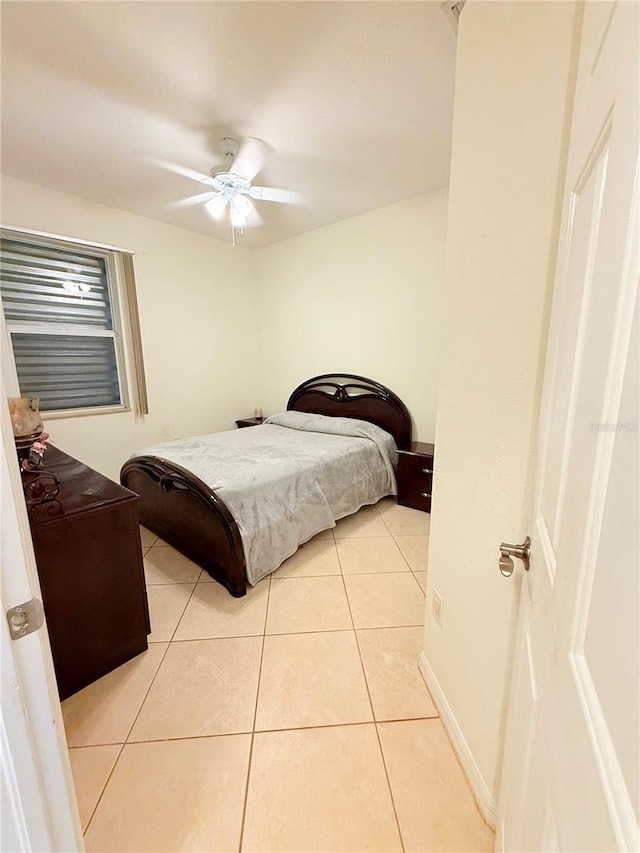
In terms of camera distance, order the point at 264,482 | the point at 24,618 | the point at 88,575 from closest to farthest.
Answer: the point at 24,618 < the point at 88,575 < the point at 264,482

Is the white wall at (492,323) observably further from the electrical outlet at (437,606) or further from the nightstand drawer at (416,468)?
the nightstand drawer at (416,468)

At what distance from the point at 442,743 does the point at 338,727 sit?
0.37 meters

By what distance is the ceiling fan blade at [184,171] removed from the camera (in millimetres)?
2395

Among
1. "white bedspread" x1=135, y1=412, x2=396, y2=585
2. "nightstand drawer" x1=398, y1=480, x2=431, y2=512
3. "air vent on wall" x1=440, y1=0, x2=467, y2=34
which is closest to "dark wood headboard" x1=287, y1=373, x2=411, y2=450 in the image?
"white bedspread" x1=135, y1=412, x2=396, y2=585

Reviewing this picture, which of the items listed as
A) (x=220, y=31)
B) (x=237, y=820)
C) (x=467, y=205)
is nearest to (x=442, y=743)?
(x=237, y=820)

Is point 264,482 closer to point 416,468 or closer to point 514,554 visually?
point 416,468

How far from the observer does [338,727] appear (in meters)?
1.33

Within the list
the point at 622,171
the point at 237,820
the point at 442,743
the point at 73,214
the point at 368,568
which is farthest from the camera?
the point at 73,214

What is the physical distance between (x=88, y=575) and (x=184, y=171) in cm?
263

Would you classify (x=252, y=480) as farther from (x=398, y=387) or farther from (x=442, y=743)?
(x=398, y=387)

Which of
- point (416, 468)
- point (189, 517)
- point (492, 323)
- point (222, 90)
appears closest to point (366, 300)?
point (416, 468)

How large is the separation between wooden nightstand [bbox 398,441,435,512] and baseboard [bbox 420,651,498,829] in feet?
5.41

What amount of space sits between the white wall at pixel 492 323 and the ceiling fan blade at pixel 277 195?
1913 millimetres

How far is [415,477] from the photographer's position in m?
3.09
